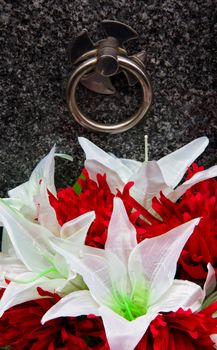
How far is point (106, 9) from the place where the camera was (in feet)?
1.67

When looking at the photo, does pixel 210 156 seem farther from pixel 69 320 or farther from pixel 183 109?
pixel 69 320

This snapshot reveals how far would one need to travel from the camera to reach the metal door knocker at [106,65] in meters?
0.49

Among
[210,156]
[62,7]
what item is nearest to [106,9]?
[62,7]

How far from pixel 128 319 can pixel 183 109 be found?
0.23m

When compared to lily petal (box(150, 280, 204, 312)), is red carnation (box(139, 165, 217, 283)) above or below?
above

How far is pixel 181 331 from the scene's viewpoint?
1.30 ft

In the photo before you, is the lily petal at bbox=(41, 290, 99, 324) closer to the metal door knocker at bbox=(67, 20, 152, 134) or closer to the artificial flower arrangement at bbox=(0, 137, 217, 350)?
the artificial flower arrangement at bbox=(0, 137, 217, 350)

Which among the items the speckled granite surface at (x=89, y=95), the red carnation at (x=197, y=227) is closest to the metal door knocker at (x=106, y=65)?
the speckled granite surface at (x=89, y=95)

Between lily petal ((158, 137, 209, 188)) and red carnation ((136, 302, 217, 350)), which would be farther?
lily petal ((158, 137, 209, 188))

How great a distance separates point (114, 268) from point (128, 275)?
13mm

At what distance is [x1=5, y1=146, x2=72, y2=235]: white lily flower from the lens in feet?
1.49

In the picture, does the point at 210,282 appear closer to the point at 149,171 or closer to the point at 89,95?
the point at 149,171

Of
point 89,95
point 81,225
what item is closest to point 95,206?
point 81,225

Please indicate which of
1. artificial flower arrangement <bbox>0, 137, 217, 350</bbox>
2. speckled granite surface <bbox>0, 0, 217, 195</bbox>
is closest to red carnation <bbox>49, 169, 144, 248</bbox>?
artificial flower arrangement <bbox>0, 137, 217, 350</bbox>
